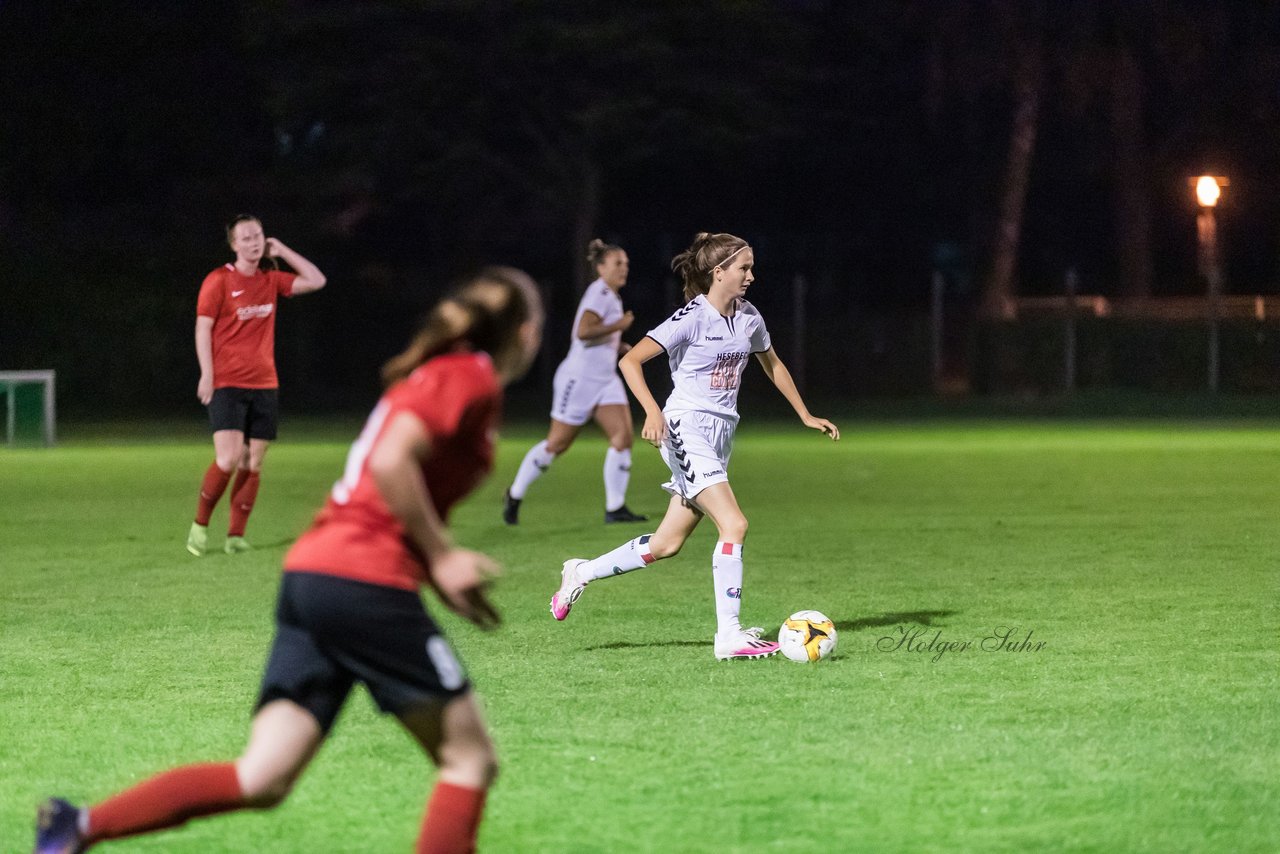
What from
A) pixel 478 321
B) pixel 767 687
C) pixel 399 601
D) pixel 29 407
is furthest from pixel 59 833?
pixel 29 407

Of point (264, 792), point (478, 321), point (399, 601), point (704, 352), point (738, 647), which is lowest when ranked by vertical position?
point (738, 647)

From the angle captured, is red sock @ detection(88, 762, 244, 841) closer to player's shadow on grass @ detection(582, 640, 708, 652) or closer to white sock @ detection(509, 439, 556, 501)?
player's shadow on grass @ detection(582, 640, 708, 652)

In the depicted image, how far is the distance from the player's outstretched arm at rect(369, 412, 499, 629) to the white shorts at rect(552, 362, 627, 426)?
10.3 metres

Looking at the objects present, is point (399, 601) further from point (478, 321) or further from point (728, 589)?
point (728, 589)

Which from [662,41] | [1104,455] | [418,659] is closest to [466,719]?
[418,659]

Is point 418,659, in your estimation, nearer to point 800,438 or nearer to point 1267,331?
point 800,438

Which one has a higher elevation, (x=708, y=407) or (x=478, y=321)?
(x=478, y=321)

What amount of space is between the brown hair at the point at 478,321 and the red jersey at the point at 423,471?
33mm

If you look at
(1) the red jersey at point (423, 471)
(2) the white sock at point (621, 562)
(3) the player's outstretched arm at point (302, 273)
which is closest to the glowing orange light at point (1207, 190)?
(3) the player's outstretched arm at point (302, 273)

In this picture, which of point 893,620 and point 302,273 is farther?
point 302,273

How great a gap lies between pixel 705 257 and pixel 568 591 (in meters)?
1.74

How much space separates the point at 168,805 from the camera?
416 cm

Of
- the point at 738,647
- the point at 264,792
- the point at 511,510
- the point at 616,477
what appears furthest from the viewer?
the point at 511,510

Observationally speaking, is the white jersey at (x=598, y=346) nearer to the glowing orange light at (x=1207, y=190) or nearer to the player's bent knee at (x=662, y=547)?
the player's bent knee at (x=662, y=547)
